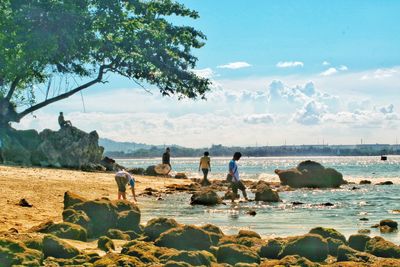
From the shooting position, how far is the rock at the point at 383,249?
482 inches

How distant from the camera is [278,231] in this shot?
17.0 meters

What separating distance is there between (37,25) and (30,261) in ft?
113

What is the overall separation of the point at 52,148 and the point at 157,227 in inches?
1211

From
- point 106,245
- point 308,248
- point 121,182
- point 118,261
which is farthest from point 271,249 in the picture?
point 121,182

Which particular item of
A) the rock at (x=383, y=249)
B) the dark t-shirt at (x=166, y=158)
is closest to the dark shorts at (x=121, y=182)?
the rock at (x=383, y=249)

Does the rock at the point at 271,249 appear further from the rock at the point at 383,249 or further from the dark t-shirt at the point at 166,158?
the dark t-shirt at the point at 166,158

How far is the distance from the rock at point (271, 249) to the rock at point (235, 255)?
666 millimetres

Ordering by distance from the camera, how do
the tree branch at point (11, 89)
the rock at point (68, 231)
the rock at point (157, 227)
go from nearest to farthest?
1. the rock at point (68, 231)
2. the rock at point (157, 227)
3. the tree branch at point (11, 89)

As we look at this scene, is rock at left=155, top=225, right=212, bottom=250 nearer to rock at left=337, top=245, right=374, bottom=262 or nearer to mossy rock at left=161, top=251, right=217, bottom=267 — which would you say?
mossy rock at left=161, top=251, right=217, bottom=267

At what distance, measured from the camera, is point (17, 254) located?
1007cm

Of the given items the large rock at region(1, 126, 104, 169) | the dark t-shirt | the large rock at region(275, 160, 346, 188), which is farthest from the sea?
the dark t-shirt

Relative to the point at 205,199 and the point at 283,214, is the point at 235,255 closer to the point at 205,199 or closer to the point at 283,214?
the point at 283,214

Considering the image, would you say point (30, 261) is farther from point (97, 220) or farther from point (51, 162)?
point (51, 162)

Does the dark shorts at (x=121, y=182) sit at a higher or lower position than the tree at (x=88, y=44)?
lower
